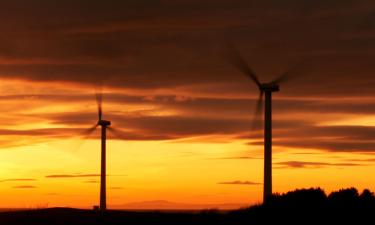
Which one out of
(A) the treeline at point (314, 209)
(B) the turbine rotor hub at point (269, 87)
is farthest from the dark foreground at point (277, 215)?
(B) the turbine rotor hub at point (269, 87)

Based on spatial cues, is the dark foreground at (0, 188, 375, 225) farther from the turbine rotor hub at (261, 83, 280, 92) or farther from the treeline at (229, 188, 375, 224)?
the turbine rotor hub at (261, 83, 280, 92)

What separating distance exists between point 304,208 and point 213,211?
895cm

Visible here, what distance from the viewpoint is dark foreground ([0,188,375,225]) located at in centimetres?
9438

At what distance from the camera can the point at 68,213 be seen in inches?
4250

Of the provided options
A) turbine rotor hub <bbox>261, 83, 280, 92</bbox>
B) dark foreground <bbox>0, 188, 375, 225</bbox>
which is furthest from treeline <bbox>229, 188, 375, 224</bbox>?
turbine rotor hub <bbox>261, 83, 280, 92</bbox>

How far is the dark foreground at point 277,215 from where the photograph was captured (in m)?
94.4

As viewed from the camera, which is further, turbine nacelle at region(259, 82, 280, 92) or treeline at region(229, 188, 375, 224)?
turbine nacelle at region(259, 82, 280, 92)

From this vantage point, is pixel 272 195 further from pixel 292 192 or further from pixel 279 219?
pixel 279 219

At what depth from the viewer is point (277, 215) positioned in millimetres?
95750

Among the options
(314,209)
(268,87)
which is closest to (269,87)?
(268,87)

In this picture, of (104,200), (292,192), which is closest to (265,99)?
(292,192)

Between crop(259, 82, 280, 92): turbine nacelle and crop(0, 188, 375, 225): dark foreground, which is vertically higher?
crop(259, 82, 280, 92): turbine nacelle

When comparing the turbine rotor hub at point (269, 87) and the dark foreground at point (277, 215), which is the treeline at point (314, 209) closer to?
the dark foreground at point (277, 215)

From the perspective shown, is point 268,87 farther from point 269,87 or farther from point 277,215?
point 277,215
